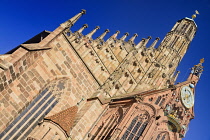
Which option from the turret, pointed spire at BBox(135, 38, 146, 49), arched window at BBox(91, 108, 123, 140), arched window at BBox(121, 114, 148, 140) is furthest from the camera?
the turret

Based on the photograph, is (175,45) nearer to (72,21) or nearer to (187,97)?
(187,97)

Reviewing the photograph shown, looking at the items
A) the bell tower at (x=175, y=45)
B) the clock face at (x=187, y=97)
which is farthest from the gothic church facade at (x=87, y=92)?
the bell tower at (x=175, y=45)

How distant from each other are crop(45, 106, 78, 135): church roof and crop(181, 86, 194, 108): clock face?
35.1 ft

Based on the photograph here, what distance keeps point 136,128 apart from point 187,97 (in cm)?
836

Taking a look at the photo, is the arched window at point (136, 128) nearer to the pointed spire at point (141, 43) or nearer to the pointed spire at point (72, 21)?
the pointed spire at point (141, 43)

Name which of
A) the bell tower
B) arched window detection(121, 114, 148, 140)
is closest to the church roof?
arched window detection(121, 114, 148, 140)

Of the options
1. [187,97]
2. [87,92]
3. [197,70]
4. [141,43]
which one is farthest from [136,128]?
[197,70]

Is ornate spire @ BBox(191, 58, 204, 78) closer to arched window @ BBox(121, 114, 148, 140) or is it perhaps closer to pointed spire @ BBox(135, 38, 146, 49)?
pointed spire @ BBox(135, 38, 146, 49)

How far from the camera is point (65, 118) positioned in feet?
55.5

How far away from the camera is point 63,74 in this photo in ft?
60.5

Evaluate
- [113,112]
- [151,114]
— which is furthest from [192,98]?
[113,112]

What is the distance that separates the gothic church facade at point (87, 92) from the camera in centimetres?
1566

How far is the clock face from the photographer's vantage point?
23545 mm

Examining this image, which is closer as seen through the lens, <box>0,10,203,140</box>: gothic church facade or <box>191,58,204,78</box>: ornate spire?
<box>0,10,203,140</box>: gothic church facade
